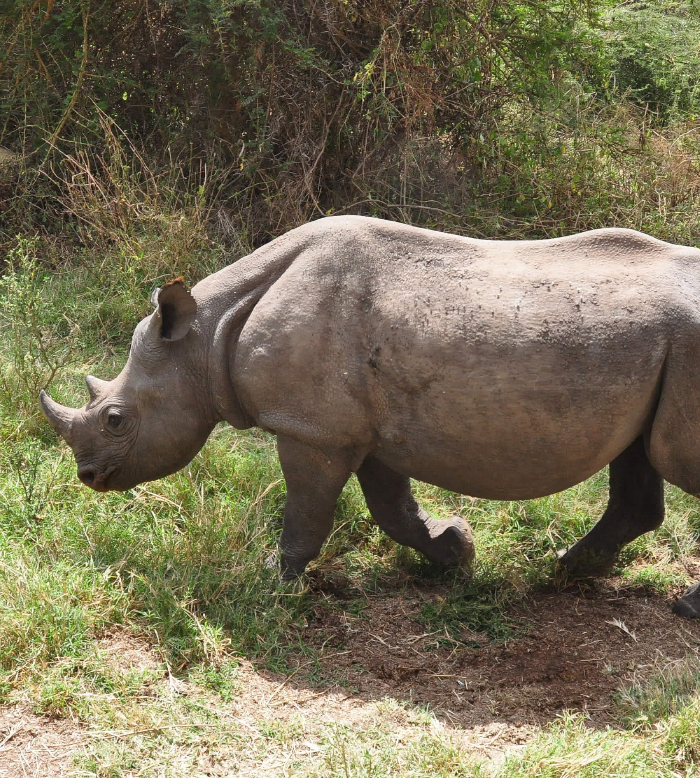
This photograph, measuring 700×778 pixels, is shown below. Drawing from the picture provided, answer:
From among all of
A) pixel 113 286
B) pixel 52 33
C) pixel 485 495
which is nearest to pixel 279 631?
pixel 485 495

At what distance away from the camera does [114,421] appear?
16.3 ft

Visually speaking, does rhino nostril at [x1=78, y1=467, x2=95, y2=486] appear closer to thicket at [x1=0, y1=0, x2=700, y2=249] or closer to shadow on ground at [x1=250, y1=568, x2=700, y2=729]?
shadow on ground at [x1=250, y1=568, x2=700, y2=729]

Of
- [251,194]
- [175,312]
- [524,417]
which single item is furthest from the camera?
[251,194]

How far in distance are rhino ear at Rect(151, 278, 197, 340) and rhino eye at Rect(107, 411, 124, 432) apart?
0.45m

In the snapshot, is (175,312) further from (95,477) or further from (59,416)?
(95,477)

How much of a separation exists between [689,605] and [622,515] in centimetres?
56

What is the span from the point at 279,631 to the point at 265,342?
1371 millimetres

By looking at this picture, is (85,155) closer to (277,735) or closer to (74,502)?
(74,502)

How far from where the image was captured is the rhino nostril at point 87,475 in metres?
5.04

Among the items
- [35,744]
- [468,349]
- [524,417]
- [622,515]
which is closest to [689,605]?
[622,515]

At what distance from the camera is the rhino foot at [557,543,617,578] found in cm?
532

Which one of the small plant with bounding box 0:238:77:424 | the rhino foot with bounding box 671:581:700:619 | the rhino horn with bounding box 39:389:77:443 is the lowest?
the rhino foot with bounding box 671:581:700:619

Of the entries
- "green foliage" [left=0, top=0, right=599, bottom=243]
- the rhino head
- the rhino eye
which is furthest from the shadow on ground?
"green foliage" [left=0, top=0, right=599, bottom=243]

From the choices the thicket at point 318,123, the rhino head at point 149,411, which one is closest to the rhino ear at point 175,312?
the rhino head at point 149,411
